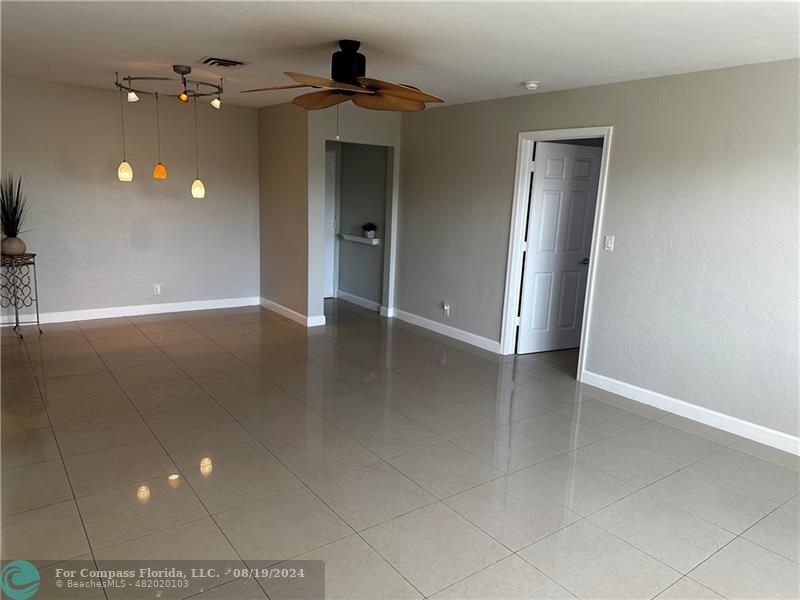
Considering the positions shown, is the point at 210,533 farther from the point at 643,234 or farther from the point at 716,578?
the point at 643,234

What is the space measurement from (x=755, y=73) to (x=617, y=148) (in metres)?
1.00

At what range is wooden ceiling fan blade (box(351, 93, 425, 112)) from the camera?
3.05 metres

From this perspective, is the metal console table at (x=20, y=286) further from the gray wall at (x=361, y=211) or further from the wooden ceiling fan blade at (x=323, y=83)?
the wooden ceiling fan blade at (x=323, y=83)

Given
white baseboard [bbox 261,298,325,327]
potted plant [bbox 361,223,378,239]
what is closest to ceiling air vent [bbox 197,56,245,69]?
white baseboard [bbox 261,298,325,327]

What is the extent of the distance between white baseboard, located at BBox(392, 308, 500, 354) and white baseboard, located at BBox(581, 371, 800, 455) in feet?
3.60

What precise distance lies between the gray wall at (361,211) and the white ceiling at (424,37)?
2.49 metres

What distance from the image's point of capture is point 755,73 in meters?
3.45

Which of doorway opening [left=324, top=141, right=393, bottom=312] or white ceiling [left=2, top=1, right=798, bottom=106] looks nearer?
white ceiling [left=2, top=1, right=798, bottom=106]

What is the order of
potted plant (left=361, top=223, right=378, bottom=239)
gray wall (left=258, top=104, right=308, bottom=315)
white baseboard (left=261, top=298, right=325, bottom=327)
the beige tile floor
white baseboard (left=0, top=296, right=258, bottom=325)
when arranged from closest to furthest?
the beige tile floor
white baseboard (left=0, top=296, right=258, bottom=325)
gray wall (left=258, top=104, right=308, bottom=315)
white baseboard (left=261, top=298, right=325, bottom=327)
potted plant (left=361, top=223, right=378, bottom=239)

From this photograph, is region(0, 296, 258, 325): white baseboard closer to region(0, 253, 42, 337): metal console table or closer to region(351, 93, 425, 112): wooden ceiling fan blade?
region(0, 253, 42, 337): metal console table

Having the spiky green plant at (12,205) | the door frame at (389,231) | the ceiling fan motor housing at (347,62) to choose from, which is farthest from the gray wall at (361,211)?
the spiky green plant at (12,205)

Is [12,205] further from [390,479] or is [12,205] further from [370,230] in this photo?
[390,479]

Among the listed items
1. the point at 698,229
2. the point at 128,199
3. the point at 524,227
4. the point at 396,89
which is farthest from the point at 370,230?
the point at 396,89

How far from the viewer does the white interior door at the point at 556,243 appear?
5184mm
